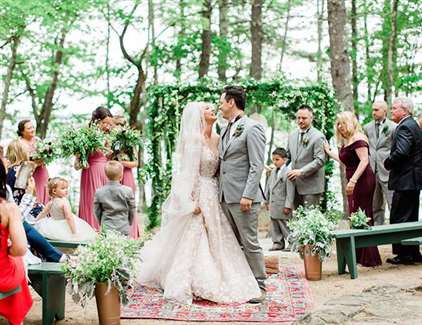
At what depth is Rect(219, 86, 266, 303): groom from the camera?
19.7ft

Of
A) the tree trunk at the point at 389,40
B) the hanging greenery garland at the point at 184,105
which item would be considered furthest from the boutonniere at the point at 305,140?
the tree trunk at the point at 389,40

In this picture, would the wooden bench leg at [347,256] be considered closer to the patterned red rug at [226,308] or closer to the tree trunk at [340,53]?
the patterned red rug at [226,308]

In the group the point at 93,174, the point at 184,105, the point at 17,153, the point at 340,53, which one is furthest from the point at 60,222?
the point at 340,53

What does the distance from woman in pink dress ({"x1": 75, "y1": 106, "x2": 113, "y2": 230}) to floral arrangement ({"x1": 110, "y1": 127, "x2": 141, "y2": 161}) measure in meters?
0.17

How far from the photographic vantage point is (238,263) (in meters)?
6.34

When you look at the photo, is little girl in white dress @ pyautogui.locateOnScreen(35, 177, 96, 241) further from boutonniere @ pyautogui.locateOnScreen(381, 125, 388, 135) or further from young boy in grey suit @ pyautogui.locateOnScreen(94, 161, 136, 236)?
boutonniere @ pyautogui.locateOnScreen(381, 125, 388, 135)

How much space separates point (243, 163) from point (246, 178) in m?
0.14

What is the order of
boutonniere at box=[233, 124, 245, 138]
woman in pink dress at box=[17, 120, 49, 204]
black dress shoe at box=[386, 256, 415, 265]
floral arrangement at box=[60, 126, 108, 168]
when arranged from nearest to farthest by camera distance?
boutonniere at box=[233, 124, 245, 138], floral arrangement at box=[60, 126, 108, 168], black dress shoe at box=[386, 256, 415, 265], woman in pink dress at box=[17, 120, 49, 204]

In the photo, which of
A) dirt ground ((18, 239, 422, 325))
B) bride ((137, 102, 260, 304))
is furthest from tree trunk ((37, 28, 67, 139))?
bride ((137, 102, 260, 304))

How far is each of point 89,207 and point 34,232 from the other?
124 inches

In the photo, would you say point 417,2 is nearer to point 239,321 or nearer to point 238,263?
point 238,263

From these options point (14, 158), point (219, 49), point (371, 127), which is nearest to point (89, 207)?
point (14, 158)

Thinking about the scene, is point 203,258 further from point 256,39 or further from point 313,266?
point 256,39

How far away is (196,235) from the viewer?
21.0 ft
